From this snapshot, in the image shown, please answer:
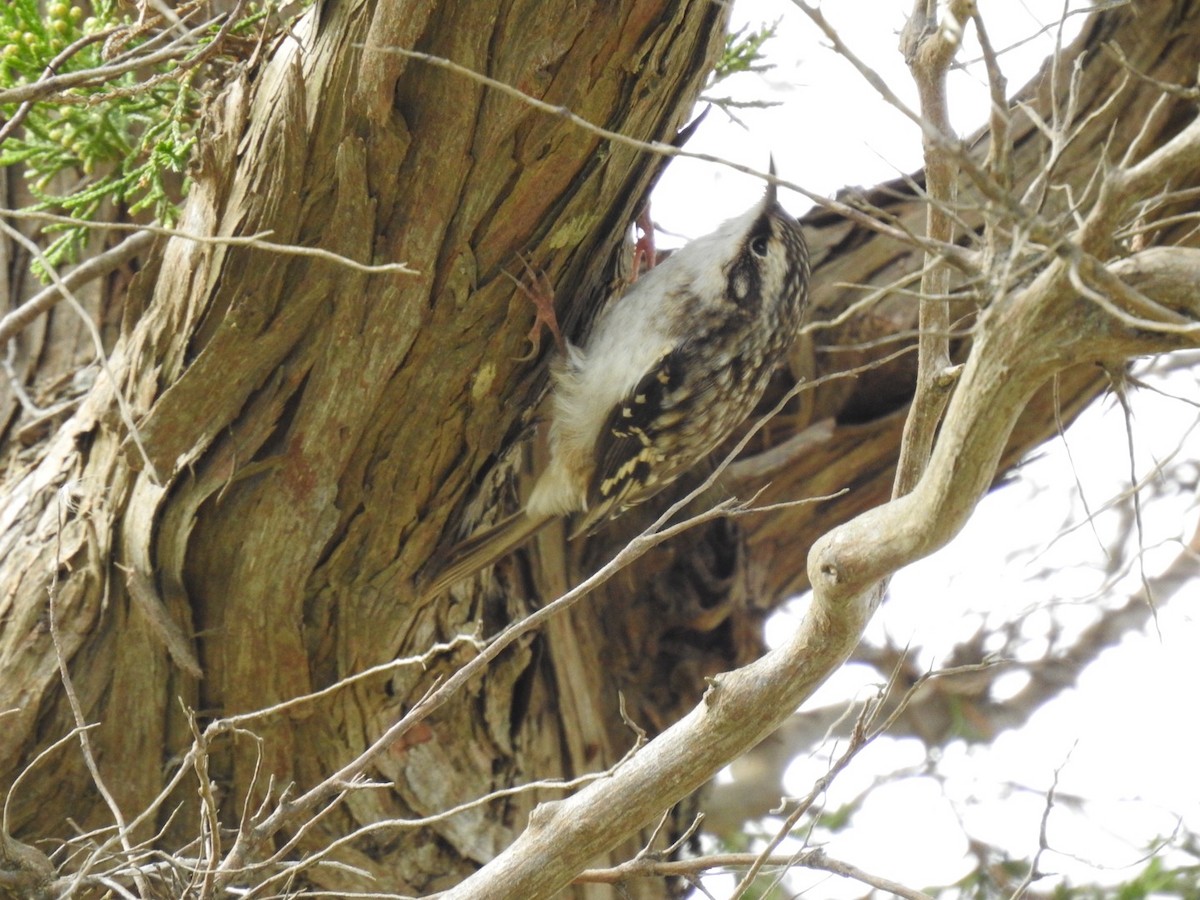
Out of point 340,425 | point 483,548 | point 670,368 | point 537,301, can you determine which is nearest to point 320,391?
point 340,425

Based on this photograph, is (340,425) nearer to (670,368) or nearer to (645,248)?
(670,368)

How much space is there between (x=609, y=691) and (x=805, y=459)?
1.06 metres

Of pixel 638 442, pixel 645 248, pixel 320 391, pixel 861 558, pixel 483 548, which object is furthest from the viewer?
pixel 645 248

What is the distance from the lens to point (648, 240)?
3.93 metres

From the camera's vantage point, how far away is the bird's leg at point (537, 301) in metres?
2.78

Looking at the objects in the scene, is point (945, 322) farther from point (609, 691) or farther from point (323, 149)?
point (609, 691)

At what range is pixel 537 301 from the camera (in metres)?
2.84

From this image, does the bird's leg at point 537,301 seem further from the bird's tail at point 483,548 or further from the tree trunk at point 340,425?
the bird's tail at point 483,548

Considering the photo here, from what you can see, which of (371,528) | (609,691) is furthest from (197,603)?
(609,691)

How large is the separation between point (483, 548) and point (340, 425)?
2.15 ft

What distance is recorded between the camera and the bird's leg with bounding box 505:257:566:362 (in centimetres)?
278

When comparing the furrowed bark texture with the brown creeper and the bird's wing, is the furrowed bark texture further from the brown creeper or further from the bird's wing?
the bird's wing

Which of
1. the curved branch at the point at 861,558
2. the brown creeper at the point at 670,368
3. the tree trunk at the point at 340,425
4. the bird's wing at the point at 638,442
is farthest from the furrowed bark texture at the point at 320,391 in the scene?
the curved branch at the point at 861,558

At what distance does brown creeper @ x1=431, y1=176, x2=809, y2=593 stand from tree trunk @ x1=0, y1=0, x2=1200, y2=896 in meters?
0.14
